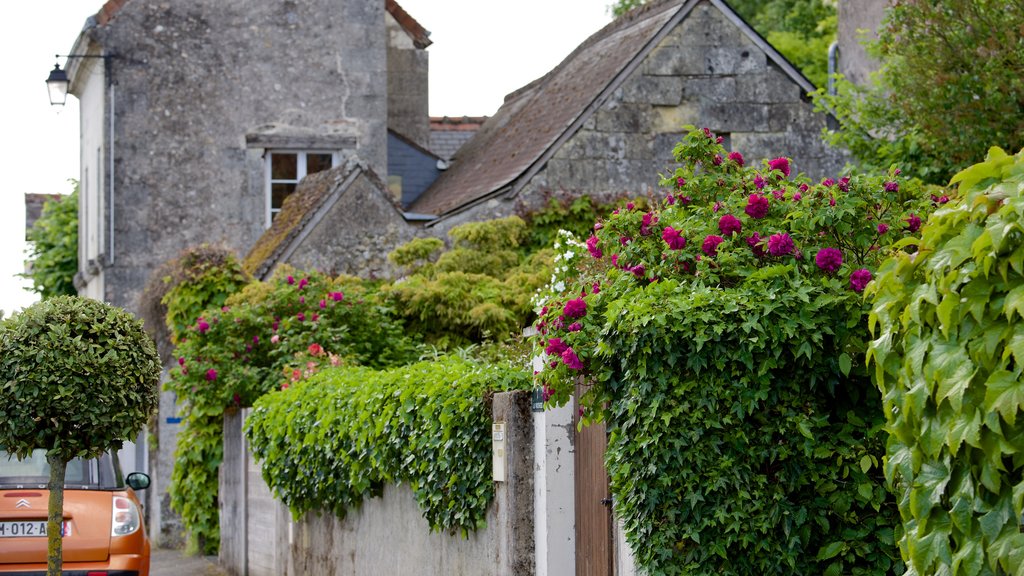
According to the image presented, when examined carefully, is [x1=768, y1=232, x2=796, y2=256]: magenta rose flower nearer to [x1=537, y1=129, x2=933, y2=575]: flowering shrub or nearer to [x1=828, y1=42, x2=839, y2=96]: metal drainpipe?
[x1=537, y1=129, x2=933, y2=575]: flowering shrub

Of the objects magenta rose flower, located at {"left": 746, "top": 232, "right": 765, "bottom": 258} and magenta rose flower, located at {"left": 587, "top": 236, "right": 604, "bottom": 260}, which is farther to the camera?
magenta rose flower, located at {"left": 587, "top": 236, "right": 604, "bottom": 260}

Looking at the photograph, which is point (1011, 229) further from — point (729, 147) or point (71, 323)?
point (729, 147)

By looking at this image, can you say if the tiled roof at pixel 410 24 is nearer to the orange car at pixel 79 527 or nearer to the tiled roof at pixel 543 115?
the tiled roof at pixel 543 115

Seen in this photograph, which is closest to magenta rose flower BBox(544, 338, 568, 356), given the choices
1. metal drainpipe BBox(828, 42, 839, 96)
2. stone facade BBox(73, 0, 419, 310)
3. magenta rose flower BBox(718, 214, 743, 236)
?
magenta rose flower BBox(718, 214, 743, 236)

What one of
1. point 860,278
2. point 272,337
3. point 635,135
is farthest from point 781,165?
point 635,135

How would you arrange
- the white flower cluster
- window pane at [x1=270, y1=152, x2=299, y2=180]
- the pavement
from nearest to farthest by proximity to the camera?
the white flower cluster, the pavement, window pane at [x1=270, y1=152, x2=299, y2=180]

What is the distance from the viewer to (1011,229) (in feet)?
13.0

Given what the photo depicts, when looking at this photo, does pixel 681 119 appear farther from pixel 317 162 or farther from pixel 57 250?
pixel 57 250

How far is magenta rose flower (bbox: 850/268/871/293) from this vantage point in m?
7.07

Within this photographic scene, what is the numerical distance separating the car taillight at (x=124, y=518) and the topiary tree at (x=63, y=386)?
5.66 feet

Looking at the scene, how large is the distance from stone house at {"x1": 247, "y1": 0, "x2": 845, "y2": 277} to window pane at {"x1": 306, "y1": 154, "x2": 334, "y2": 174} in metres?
4.31

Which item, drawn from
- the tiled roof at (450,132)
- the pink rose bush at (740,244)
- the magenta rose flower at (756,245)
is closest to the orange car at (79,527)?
the pink rose bush at (740,244)

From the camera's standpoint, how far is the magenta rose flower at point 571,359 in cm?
734

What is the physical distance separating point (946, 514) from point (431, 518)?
5.85 m
